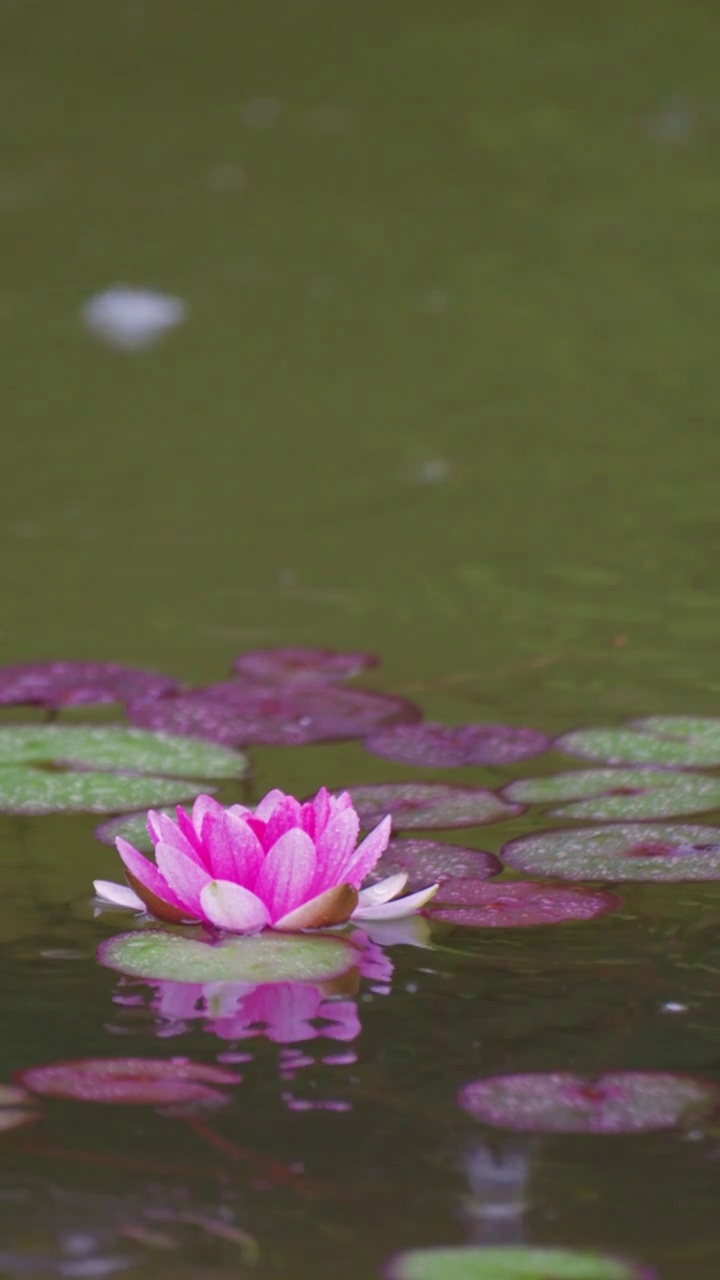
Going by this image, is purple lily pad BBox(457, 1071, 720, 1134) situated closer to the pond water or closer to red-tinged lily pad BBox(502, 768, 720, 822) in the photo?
the pond water

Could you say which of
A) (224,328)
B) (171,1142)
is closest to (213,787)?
(171,1142)

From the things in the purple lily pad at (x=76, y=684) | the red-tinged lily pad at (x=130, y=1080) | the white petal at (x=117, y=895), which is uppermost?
the purple lily pad at (x=76, y=684)

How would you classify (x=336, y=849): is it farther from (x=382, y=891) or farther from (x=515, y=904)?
(x=515, y=904)

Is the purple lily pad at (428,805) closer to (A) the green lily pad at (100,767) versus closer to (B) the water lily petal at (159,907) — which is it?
(A) the green lily pad at (100,767)

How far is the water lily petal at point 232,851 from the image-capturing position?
55.5 inches

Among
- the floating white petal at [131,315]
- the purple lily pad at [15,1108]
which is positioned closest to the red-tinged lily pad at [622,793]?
the purple lily pad at [15,1108]

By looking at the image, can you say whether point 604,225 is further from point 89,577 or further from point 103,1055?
point 103,1055

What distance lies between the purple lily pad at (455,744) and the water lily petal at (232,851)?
50 centimetres

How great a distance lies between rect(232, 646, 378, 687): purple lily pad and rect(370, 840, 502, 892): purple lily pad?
0.59 m

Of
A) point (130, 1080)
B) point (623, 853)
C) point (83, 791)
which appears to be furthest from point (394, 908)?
point (83, 791)

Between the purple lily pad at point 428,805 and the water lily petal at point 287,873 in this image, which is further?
the purple lily pad at point 428,805

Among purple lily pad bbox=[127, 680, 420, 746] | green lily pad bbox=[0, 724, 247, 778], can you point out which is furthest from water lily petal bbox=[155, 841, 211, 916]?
purple lily pad bbox=[127, 680, 420, 746]

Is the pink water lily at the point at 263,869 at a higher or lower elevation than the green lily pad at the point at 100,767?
lower

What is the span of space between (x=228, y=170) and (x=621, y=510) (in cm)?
200
